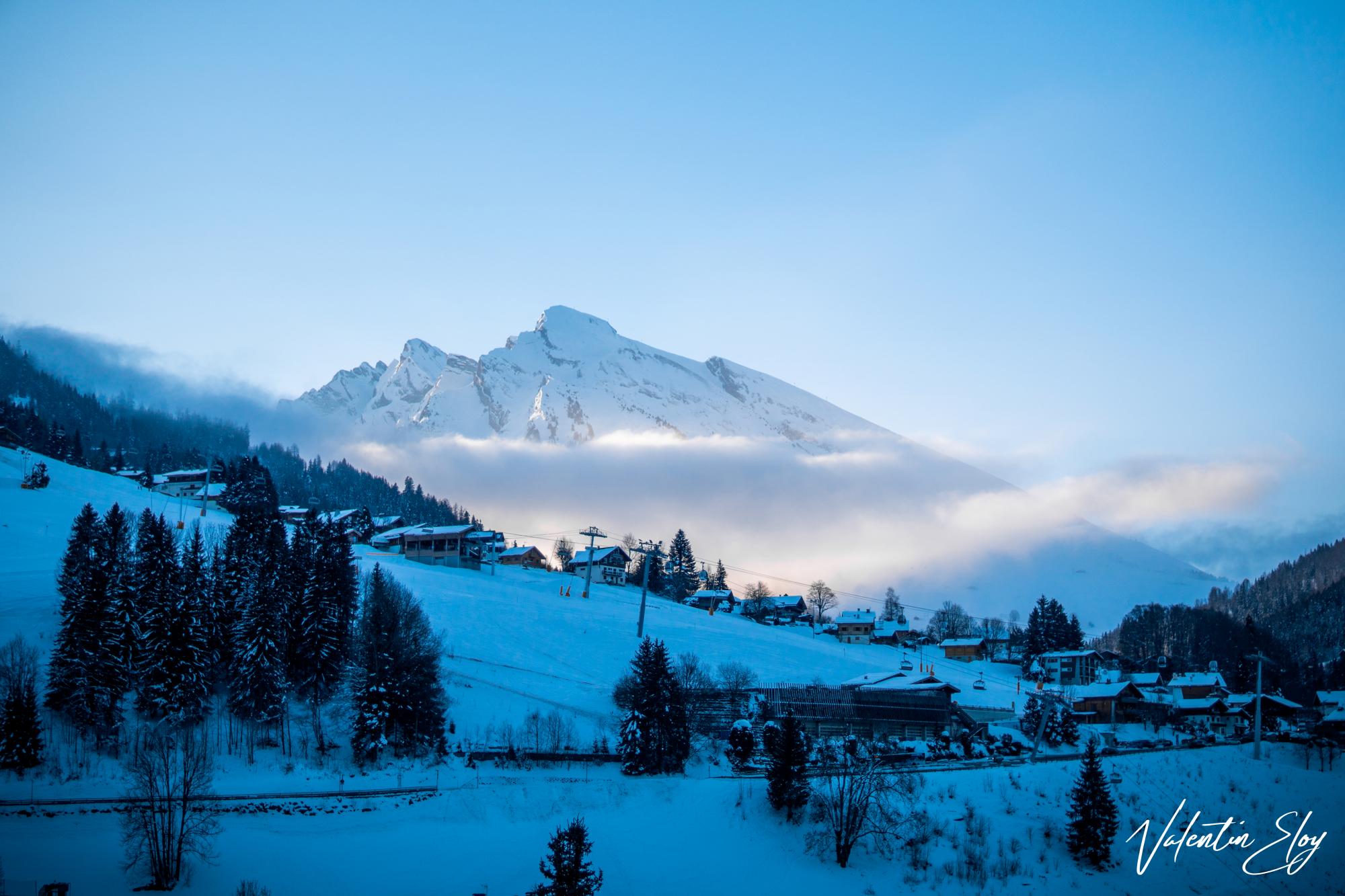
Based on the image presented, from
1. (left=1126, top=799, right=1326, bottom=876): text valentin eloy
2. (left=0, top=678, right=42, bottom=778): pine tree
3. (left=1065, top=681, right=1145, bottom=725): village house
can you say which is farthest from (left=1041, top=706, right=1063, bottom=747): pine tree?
(left=0, top=678, right=42, bottom=778): pine tree

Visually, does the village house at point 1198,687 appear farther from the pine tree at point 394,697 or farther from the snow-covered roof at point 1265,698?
the pine tree at point 394,697

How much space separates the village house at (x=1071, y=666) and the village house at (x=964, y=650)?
28.4 feet

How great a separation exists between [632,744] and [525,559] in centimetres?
8362

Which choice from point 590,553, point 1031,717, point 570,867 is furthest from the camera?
point 590,553

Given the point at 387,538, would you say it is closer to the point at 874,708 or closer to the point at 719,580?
the point at 719,580

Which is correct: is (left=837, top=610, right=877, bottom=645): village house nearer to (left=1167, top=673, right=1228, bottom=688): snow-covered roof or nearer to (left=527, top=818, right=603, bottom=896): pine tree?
(left=1167, top=673, right=1228, bottom=688): snow-covered roof

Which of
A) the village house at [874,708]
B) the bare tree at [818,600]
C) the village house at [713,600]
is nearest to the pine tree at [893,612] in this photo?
the bare tree at [818,600]

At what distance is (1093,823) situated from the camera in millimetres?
34125

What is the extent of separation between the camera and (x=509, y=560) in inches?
4899

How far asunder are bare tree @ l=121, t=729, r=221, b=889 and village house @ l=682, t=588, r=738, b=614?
88085 millimetres

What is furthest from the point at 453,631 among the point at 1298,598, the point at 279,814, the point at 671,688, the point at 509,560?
the point at 1298,598

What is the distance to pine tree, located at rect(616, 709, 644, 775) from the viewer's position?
43562 millimetres

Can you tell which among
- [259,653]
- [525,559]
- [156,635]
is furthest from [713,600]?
[156,635]

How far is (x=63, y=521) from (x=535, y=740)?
58099mm
